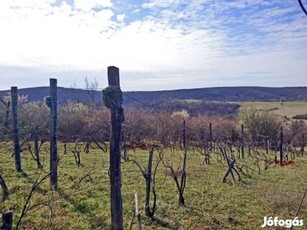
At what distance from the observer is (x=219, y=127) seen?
31656 mm

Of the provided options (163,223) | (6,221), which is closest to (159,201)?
(163,223)

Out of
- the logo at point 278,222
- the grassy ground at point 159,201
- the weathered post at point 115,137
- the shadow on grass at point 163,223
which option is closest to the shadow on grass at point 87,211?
the grassy ground at point 159,201

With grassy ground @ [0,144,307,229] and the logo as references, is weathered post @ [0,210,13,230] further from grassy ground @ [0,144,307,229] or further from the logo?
the logo

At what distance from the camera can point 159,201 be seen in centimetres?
655

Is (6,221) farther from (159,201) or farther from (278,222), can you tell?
(278,222)

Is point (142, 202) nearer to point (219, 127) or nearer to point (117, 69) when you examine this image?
point (117, 69)

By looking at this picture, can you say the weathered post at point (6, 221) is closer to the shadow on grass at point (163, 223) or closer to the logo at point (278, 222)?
the shadow on grass at point (163, 223)

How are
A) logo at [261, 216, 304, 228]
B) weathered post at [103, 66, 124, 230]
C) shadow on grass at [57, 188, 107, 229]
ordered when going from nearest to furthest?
1. weathered post at [103, 66, 124, 230]
2. shadow on grass at [57, 188, 107, 229]
3. logo at [261, 216, 304, 228]

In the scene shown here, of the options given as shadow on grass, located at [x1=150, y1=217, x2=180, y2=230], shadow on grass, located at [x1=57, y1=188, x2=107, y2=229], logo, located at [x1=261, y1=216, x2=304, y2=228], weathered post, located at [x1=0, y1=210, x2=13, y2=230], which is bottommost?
logo, located at [x1=261, y1=216, x2=304, y2=228]

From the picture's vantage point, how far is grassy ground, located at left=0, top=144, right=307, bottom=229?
526 centimetres

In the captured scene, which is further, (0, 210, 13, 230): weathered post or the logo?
the logo

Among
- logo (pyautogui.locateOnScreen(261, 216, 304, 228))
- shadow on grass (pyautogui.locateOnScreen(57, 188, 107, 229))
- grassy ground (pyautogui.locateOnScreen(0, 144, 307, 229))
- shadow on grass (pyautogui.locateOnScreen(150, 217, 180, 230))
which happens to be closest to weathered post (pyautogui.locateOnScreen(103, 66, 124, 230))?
grassy ground (pyautogui.locateOnScreen(0, 144, 307, 229))

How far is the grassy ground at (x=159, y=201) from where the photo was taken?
5.26 meters

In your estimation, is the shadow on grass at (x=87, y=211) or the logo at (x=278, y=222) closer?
the shadow on grass at (x=87, y=211)
